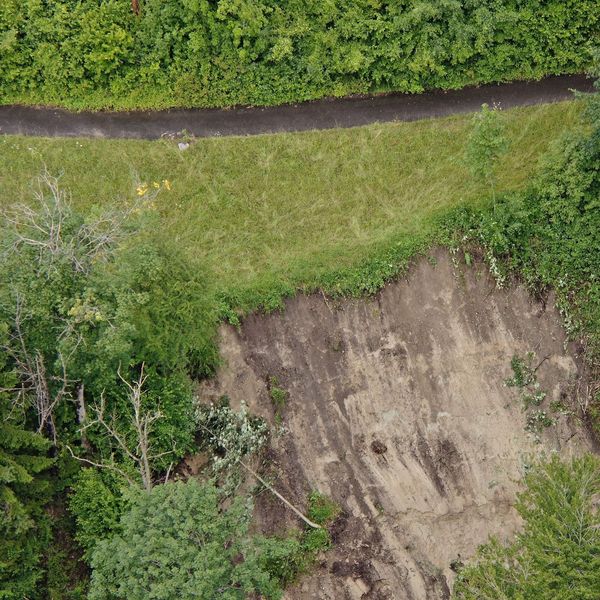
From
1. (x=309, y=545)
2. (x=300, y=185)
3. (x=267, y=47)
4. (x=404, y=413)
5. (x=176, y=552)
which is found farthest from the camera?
(x=300, y=185)

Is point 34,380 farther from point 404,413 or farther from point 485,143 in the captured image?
point 485,143

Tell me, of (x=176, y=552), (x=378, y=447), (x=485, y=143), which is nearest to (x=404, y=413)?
(x=378, y=447)

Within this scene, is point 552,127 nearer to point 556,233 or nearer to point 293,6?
point 556,233

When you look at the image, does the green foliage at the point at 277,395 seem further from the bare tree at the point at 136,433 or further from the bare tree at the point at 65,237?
the bare tree at the point at 65,237

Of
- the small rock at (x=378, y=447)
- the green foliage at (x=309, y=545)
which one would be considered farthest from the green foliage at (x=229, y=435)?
the small rock at (x=378, y=447)

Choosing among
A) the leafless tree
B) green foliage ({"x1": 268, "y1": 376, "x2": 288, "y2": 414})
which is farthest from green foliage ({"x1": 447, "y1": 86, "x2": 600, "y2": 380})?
the leafless tree

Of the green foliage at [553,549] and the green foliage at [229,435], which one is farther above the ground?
the green foliage at [229,435]
